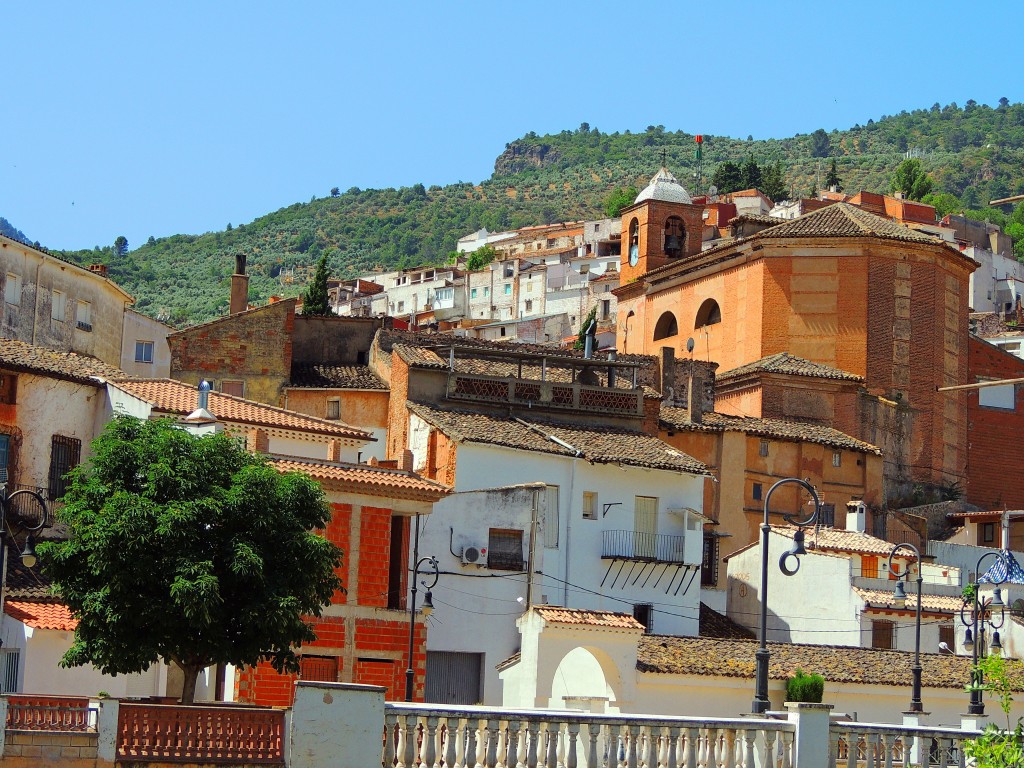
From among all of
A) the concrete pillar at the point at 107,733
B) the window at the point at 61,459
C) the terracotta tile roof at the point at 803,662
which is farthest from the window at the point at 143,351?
the concrete pillar at the point at 107,733

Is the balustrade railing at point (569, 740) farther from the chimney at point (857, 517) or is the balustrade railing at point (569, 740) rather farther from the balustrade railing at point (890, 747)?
the chimney at point (857, 517)

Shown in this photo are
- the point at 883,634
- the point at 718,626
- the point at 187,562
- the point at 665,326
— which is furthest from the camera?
the point at 665,326

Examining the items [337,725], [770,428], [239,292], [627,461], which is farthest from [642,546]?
[337,725]

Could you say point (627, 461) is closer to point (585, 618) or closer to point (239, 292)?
point (585, 618)

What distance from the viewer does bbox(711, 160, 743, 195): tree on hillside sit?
500ft

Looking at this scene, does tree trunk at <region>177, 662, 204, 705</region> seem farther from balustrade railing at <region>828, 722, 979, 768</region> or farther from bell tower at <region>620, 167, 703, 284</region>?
bell tower at <region>620, 167, 703, 284</region>

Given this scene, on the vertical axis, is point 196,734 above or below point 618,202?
below

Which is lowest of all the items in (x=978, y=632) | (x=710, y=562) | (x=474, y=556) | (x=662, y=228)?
(x=978, y=632)

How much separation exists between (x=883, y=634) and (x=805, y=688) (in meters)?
11.5

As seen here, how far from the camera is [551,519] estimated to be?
156 ft

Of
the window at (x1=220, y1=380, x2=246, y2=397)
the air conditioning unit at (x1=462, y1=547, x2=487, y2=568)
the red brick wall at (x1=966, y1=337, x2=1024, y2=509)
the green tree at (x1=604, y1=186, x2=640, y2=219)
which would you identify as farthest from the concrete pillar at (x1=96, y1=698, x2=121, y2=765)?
the green tree at (x1=604, y1=186, x2=640, y2=219)

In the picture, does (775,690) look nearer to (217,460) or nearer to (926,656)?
(926,656)

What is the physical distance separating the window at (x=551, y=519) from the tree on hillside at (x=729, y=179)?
10615cm

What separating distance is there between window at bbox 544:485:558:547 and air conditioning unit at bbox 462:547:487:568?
8.12 feet
